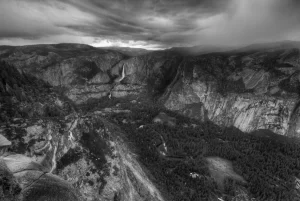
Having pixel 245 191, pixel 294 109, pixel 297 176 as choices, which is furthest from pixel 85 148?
pixel 294 109

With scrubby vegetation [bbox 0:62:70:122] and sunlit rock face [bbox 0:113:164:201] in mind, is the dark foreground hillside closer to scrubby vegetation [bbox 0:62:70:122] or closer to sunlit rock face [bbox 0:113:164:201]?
sunlit rock face [bbox 0:113:164:201]

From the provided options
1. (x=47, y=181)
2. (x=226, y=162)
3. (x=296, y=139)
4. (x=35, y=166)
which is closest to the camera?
(x=47, y=181)

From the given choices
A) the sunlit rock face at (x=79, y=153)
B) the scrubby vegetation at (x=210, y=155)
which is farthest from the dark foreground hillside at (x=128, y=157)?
the scrubby vegetation at (x=210, y=155)

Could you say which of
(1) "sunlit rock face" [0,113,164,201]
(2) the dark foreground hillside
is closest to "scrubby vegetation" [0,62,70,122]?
(2) the dark foreground hillside

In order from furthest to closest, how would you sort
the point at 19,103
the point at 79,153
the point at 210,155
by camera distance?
the point at 210,155
the point at 19,103
the point at 79,153

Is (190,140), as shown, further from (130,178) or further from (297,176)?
(130,178)

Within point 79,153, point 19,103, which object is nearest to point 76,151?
point 79,153

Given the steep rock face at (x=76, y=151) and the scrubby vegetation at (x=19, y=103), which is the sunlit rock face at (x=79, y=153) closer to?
the steep rock face at (x=76, y=151)

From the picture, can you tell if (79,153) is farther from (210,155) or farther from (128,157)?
(210,155)

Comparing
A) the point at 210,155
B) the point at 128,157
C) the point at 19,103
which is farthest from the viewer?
the point at 210,155
